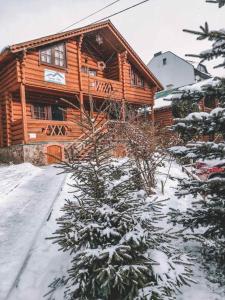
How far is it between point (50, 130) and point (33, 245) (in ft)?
34.7

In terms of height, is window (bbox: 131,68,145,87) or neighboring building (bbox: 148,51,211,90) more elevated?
neighboring building (bbox: 148,51,211,90)

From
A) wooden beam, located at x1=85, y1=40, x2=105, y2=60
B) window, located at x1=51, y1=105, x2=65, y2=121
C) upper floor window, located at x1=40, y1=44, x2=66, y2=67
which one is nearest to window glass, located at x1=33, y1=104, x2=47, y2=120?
window, located at x1=51, y1=105, x2=65, y2=121

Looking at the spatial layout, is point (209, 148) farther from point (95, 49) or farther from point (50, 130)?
point (95, 49)

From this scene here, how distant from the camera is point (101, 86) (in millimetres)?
16984

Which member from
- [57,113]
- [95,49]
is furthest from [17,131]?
[95,49]

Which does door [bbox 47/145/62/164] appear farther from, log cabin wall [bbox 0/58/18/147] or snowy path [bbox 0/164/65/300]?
snowy path [bbox 0/164/65/300]

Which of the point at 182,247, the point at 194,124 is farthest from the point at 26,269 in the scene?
the point at 194,124

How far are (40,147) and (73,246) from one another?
11168 mm

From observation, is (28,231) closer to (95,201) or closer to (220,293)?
(95,201)

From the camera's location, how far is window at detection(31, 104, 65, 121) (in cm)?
1634

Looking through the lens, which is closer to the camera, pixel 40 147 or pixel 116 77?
pixel 40 147

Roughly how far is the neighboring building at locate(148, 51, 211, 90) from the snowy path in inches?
1112

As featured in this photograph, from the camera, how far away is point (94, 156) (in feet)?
10.6

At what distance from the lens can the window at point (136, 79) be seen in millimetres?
20080
